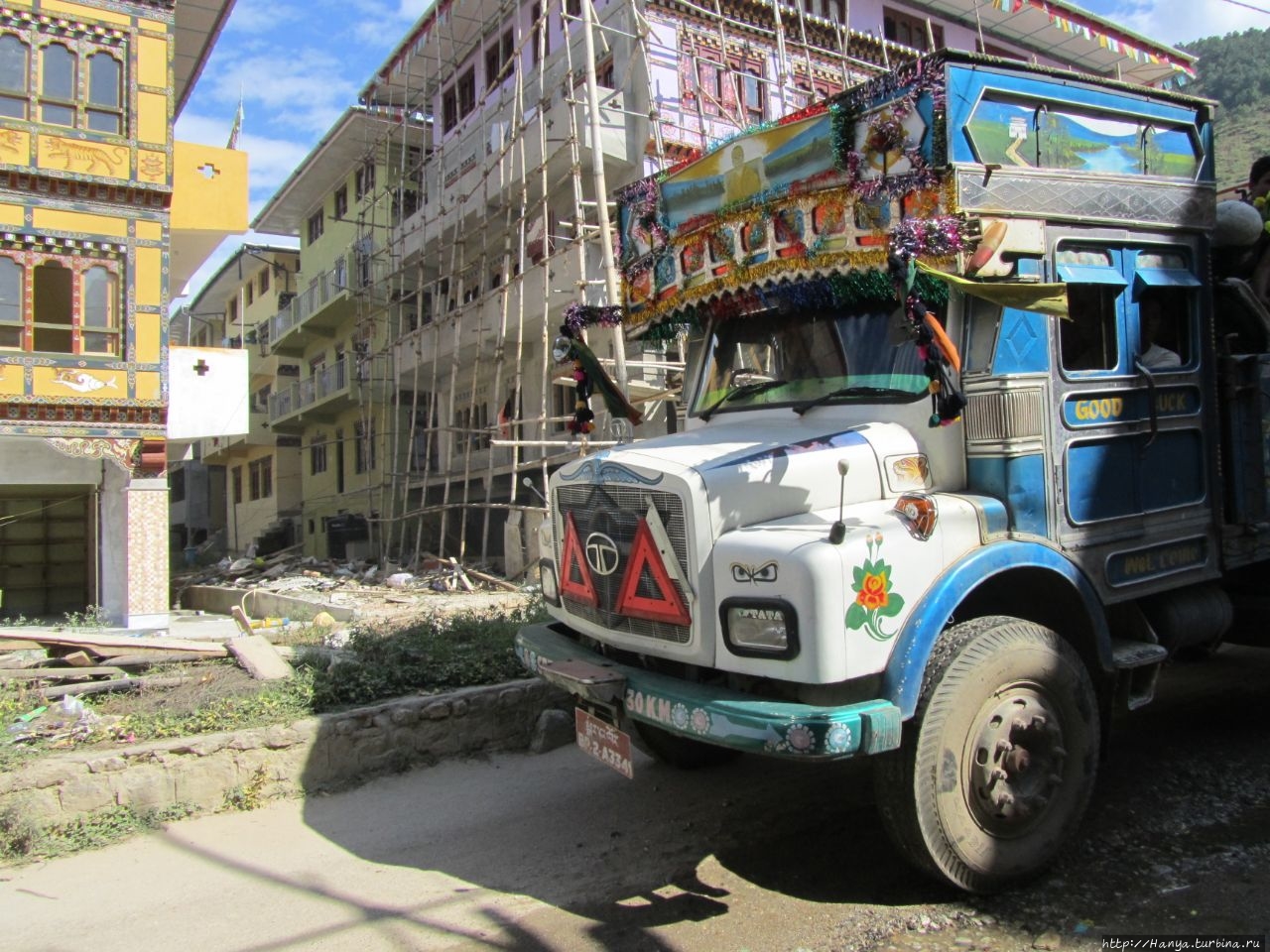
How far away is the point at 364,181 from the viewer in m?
27.2

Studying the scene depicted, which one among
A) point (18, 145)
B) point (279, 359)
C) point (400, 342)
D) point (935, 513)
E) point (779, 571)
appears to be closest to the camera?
point (779, 571)

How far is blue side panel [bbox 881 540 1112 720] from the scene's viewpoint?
11.3 ft

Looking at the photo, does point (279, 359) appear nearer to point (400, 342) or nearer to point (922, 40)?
point (400, 342)

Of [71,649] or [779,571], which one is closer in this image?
[779,571]

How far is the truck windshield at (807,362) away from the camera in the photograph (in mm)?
4316

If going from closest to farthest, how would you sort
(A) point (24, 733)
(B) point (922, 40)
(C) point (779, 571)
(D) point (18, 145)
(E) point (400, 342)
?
(C) point (779, 571), (A) point (24, 733), (D) point (18, 145), (B) point (922, 40), (E) point (400, 342)

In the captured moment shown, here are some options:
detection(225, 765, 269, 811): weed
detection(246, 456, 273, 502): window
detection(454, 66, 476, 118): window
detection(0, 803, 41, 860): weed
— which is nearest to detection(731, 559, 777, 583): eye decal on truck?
detection(225, 765, 269, 811): weed

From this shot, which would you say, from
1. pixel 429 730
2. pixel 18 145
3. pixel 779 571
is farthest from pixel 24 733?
pixel 18 145

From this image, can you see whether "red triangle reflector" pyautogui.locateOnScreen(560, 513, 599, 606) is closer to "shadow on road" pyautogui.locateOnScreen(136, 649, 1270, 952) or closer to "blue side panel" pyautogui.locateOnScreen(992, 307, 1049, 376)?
"shadow on road" pyautogui.locateOnScreen(136, 649, 1270, 952)

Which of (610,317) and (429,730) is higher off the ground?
(610,317)

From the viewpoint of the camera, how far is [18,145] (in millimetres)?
14250

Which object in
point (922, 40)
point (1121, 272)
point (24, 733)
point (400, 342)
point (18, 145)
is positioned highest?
point (922, 40)

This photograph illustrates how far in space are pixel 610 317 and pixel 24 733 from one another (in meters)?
4.10

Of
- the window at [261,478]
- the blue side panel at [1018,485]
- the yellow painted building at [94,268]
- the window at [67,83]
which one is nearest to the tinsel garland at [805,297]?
the blue side panel at [1018,485]
